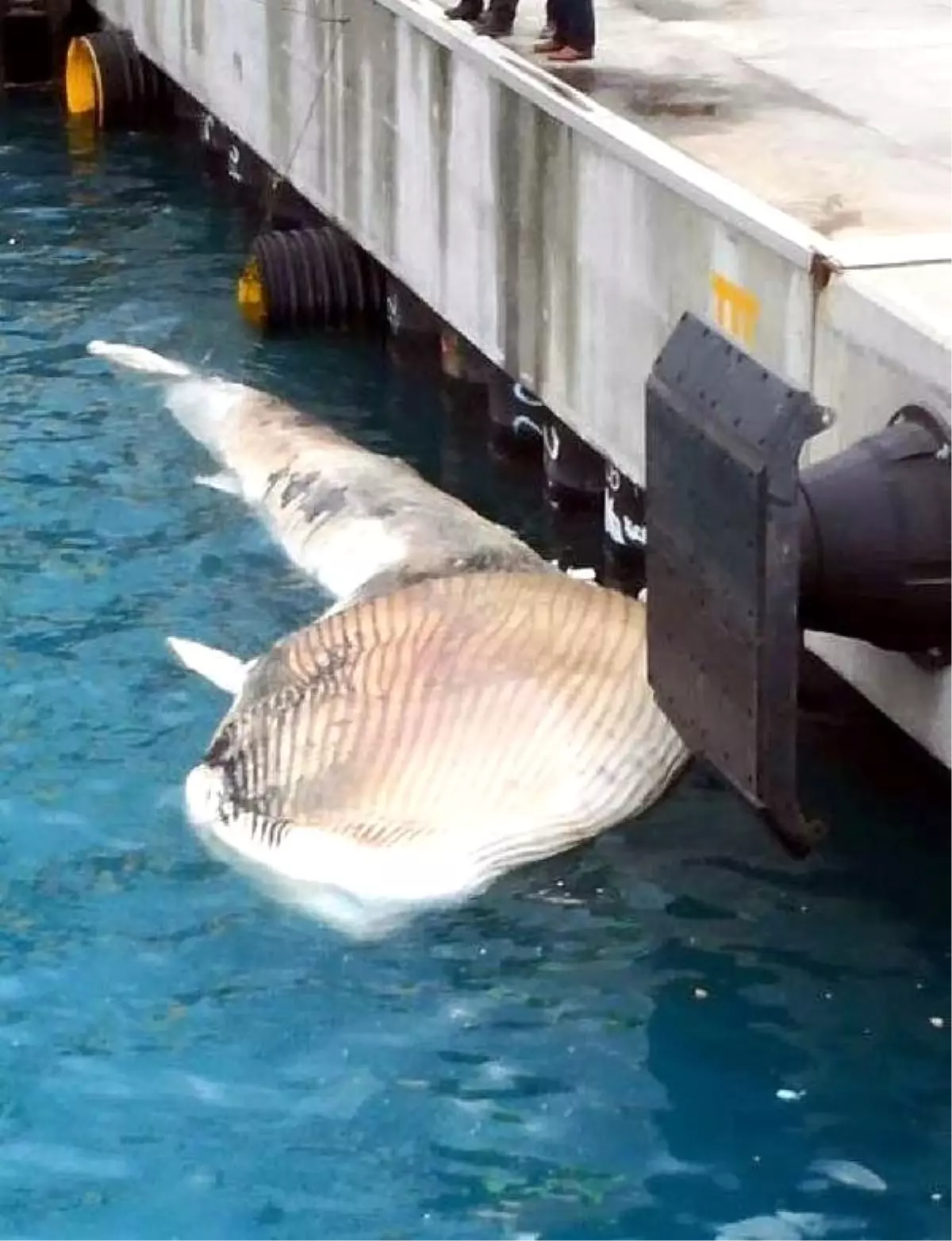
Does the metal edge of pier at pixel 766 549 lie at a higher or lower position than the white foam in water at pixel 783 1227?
higher

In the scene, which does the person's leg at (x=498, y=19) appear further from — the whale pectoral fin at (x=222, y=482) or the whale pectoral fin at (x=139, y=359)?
the whale pectoral fin at (x=139, y=359)

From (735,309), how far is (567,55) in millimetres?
3170

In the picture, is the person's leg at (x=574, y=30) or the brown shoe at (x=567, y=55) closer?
the person's leg at (x=574, y=30)

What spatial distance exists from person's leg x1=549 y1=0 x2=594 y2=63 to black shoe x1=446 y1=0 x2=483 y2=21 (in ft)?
3.00

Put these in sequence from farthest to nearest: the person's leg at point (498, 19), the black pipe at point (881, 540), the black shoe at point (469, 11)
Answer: the black shoe at point (469, 11) < the person's leg at point (498, 19) < the black pipe at point (881, 540)

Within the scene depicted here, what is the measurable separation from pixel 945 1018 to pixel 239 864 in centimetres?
256

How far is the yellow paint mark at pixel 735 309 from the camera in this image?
9.48 metres

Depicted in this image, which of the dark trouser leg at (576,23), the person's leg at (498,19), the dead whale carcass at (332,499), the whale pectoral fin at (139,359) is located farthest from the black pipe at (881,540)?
the whale pectoral fin at (139,359)

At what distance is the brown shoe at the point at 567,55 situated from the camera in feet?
40.5

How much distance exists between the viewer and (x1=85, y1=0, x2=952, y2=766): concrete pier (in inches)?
347

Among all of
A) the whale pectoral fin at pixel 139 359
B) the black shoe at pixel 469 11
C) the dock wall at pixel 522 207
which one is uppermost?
the black shoe at pixel 469 11

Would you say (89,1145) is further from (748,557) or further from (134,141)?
(134,141)

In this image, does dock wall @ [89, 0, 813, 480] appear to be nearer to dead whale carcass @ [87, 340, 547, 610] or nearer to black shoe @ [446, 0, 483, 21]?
black shoe @ [446, 0, 483, 21]

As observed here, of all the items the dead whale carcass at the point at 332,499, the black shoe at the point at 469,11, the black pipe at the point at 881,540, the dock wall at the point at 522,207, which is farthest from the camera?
the black shoe at the point at 469,11
